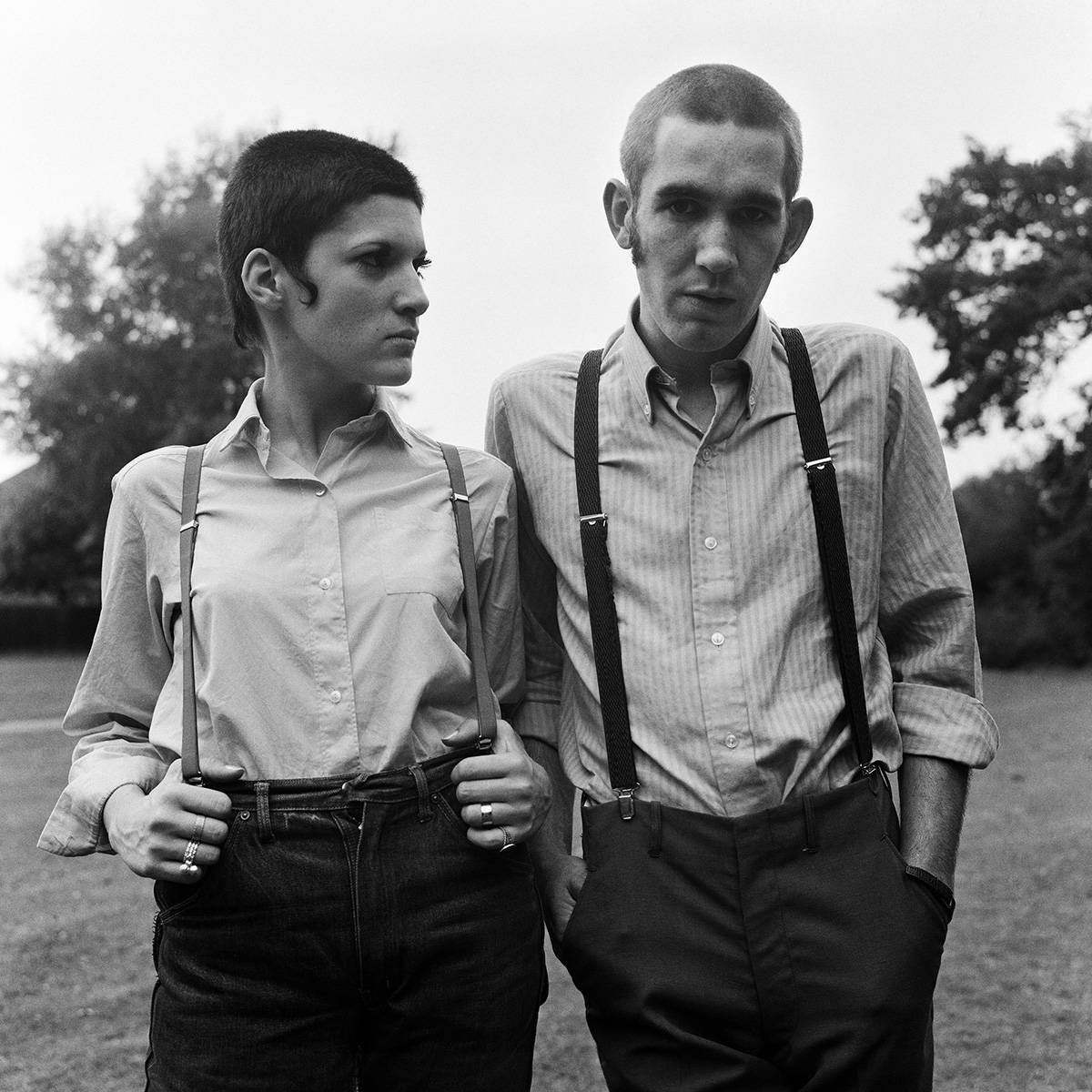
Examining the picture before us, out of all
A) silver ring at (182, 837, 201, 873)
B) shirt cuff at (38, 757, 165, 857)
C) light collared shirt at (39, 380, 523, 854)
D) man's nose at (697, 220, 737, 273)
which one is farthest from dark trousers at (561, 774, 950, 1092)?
man's nose at (697, 220, 737, 273)

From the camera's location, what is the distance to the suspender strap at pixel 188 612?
234cm

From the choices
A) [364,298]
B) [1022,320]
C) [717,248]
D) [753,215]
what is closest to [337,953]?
[364,298]

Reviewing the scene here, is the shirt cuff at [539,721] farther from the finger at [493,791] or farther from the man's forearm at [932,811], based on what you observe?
the man's forearm at [932,811]

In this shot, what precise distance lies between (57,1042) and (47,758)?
10.3 m

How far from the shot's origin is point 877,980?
233 centimetres

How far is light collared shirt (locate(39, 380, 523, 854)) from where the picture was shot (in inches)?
94.4

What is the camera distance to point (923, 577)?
2.65 meters

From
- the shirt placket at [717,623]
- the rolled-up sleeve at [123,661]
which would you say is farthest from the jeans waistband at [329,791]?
the shirt placket at [717,623]

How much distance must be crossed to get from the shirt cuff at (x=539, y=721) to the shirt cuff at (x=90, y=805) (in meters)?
0.73

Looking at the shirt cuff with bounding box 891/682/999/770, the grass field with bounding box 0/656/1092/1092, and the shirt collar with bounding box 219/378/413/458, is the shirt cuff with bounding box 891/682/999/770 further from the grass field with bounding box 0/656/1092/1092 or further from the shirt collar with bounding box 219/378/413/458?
the grass field with bounding box 0/656/1092/1092

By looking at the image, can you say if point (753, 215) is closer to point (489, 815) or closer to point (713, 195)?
point (713, 195)

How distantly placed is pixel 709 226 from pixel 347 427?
0.79 m

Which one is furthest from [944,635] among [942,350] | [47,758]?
[942,350]

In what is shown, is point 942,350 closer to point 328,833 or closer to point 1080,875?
point 1080,875
